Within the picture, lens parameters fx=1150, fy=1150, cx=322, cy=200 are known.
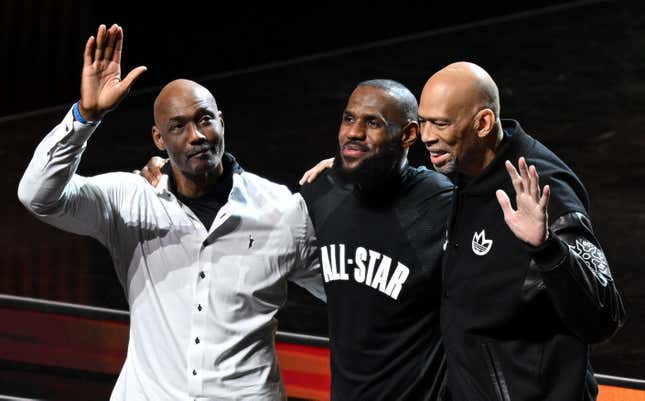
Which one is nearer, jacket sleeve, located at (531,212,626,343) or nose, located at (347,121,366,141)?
jacket sleeve, located at (531,212,626,343)

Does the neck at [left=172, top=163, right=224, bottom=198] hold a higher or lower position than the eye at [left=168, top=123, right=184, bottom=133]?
lower

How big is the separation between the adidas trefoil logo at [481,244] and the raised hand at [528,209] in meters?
0.25

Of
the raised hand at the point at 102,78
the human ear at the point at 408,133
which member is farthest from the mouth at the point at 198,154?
the human ear at the point at 408,133

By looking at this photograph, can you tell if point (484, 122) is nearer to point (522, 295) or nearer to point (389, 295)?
point (522, 295)

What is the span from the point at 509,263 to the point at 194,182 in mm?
1208

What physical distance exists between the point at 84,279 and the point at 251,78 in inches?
164

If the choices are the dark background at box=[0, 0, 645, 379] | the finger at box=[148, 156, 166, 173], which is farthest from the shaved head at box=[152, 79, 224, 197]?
the dark background at box=[0, 0, 645, 379]

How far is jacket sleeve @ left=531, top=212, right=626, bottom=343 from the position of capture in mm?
2953

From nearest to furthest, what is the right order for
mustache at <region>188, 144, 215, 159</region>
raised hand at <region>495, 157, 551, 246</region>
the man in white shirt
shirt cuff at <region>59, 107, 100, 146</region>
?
raised hand at <region>495, 157, 551, 246</region>
shirt cuff at <region>59, 107, 100, 146</region>
the man in white shirt
mustache at <region>188, 144, 215, 159</region>

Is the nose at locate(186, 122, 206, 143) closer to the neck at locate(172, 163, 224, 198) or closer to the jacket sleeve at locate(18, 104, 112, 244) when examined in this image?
the neck at locate(172, 163, 224, 198)

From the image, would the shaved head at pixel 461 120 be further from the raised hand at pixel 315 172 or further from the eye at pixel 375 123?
the raised hand at pixel 315 172

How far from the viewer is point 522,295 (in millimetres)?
3174

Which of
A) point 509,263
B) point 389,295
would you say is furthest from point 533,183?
point 389,295

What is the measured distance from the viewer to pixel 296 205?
4.01 metres
